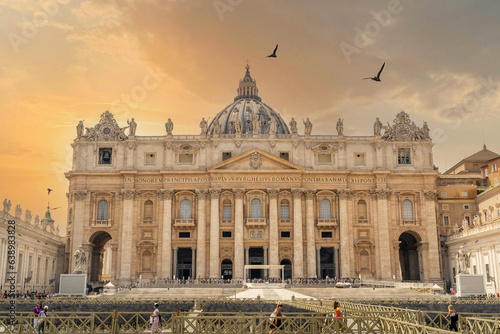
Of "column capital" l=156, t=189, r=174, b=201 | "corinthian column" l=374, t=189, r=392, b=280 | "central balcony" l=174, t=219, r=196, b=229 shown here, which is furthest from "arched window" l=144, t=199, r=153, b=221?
"corinthian column" l=374, t=189, r=392, b=280

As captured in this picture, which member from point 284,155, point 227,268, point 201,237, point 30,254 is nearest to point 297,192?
point 284,155

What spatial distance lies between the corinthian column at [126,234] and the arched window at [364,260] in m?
31.1

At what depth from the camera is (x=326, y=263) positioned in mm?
77125

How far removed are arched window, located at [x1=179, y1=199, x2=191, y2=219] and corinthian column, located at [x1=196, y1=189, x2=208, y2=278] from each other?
1903 millimetres

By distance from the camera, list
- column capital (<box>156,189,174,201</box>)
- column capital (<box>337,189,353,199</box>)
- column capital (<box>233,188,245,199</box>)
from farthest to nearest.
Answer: column capital (<box>337,189,353,199</box>)
column capital (<box>156,189,174,201</box>)
column capital (<box>233,188,245,199</box>)

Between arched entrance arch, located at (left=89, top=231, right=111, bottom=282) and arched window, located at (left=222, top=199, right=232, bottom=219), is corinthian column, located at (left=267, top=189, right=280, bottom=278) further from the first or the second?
arched entrance arch, located at (left=89, top=231, right=111, bottom=282)

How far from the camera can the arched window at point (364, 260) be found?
2940 inches

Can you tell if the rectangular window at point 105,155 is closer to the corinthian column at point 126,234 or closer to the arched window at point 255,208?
the corinthian column at point 126,234

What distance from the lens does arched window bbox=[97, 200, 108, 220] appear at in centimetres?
7608

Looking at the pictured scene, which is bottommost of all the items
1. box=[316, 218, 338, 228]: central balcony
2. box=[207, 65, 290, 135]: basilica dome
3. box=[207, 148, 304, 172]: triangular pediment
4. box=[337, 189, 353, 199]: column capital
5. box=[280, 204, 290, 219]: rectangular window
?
box=[316, 218, 338, 228]: central balcony

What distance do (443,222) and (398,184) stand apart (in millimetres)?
9621

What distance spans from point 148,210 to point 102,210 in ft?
21.2

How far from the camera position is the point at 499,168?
263 ft

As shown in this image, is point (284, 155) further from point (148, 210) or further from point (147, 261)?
point (147, 261)
